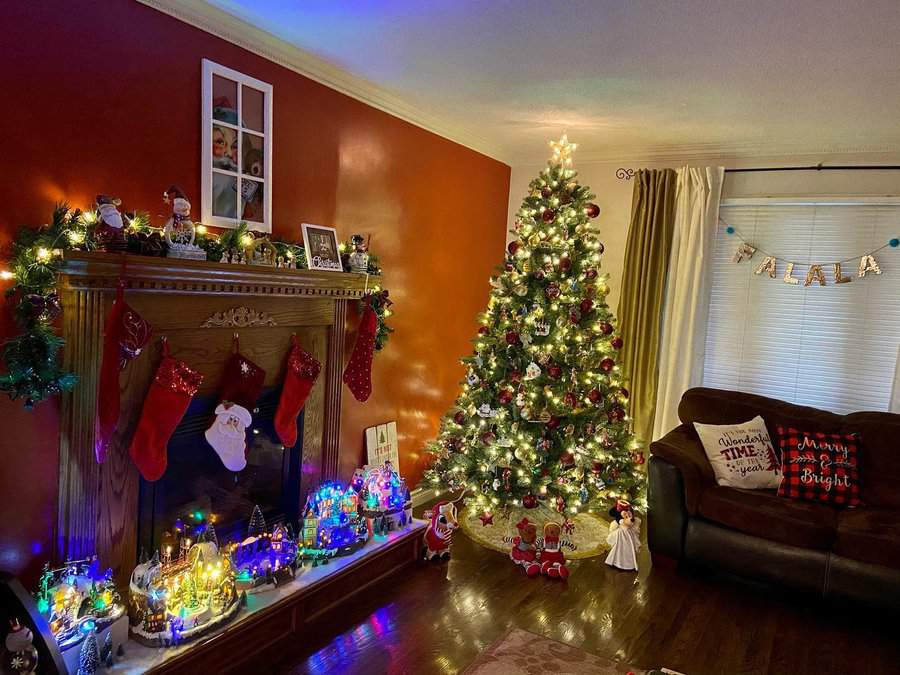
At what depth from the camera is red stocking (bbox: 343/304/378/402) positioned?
3.45m

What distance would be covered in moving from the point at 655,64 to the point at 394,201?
1711mm

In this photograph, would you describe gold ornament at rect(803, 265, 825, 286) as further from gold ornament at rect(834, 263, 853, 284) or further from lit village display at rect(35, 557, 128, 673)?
lit village display at rect(35, 557, 128, 673)

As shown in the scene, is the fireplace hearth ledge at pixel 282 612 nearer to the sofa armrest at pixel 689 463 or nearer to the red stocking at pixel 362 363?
the red stocking at pixel 362 363

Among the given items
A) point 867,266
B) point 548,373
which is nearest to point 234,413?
point 548,373

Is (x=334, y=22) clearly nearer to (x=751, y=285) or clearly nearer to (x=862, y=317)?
(x=751, y=285)

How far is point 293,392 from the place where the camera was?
3.07m

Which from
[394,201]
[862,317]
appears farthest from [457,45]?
[862,317]

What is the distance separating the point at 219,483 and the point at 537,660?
1.63m

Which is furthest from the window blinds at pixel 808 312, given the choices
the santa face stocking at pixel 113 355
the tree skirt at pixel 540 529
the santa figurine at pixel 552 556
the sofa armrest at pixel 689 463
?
the santa face stocking at pixel 113 355

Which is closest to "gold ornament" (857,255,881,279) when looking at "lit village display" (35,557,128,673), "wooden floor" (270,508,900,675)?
"wooden floor" (270,508,900,675)

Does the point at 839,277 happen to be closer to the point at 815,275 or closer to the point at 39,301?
the point at 815,275

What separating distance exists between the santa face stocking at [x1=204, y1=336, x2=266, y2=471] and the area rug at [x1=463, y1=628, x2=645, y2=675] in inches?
53.2

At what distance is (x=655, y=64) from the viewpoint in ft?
9.69

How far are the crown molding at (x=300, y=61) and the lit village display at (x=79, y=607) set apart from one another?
2.16 metres
